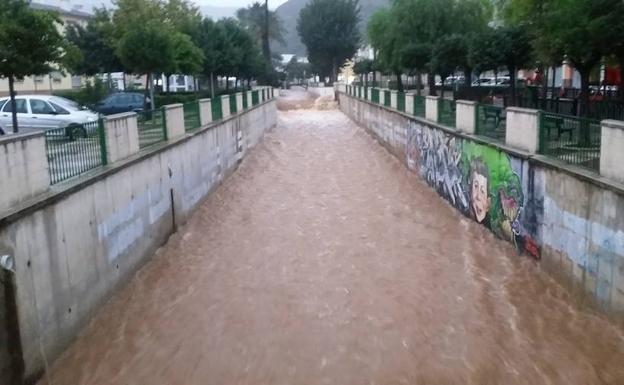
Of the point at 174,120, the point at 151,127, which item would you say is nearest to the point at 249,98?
the point at 174,120

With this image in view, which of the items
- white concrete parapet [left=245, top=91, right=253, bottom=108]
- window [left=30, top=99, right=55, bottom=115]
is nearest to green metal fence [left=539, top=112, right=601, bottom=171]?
window [left=30, top=99, right=55, bottom=115]

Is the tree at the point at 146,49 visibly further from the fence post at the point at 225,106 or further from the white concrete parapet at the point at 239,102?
the fence post at the point at 225,106

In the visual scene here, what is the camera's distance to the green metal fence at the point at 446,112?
1703 cm

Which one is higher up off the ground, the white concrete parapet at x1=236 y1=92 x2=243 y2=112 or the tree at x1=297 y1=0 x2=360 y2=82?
the tree at x1=297 y1=0 x2=360 y2=82

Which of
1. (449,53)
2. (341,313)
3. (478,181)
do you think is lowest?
(341,313)

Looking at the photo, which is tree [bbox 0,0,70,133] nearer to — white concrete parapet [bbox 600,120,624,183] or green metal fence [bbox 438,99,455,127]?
green metal fence [bbox 438,99,455,127]

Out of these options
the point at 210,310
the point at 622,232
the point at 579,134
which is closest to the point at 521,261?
the point at 579,134

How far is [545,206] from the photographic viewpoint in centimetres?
1027

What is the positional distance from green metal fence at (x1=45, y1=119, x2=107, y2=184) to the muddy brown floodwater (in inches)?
77.1

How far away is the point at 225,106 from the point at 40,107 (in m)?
5.79

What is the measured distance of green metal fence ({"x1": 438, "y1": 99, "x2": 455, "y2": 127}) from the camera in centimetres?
1703

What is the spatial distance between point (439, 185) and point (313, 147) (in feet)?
40.6

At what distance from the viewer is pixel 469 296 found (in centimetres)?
1010

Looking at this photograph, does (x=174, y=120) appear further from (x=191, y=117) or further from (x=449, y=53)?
(x=449, y=53)
